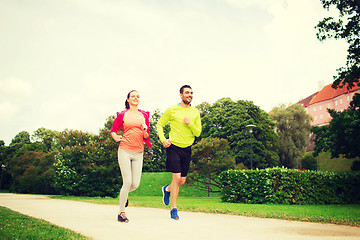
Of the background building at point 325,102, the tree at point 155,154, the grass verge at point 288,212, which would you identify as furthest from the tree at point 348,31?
the background building at point 325,102

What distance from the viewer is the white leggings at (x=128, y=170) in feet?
20.5

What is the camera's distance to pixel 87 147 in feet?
63.8

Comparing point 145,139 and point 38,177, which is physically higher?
point 145,139

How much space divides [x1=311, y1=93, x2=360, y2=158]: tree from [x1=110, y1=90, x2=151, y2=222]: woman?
1594 centimetres

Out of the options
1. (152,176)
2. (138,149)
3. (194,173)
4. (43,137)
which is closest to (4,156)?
(43,137)

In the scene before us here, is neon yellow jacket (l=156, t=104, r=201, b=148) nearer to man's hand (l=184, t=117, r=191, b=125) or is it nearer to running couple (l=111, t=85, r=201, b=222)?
running couple (l=111, t=85, r=201, b=222)

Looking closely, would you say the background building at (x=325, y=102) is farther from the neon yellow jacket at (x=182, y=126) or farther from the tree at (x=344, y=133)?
the neon yellow jacket at (x=182, y=126)

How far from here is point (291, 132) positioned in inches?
1981

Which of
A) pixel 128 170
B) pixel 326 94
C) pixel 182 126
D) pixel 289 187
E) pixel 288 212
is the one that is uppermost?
pixel 326 94

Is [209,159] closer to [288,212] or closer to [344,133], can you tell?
[344,133]

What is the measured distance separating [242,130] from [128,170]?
35.2 meters

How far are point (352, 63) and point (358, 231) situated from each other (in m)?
14.7

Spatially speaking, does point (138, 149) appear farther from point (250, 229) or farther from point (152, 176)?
point (152, 176)

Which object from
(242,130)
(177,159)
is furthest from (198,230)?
(242,130)
